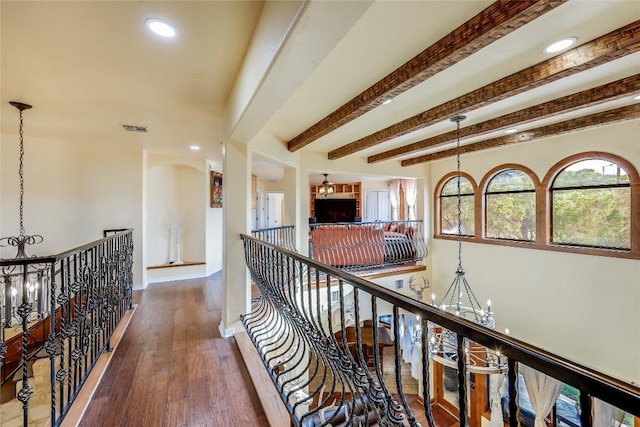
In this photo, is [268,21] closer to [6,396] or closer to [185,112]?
[185,112]

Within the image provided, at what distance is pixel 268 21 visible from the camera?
4.78 feet

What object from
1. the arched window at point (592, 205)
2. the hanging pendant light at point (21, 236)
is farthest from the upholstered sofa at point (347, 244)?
the hanging pendant light at point (21, 236)

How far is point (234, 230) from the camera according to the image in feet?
10.0

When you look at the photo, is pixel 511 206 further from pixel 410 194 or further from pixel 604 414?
pixel 604 414

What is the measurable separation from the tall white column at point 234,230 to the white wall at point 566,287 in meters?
3.87

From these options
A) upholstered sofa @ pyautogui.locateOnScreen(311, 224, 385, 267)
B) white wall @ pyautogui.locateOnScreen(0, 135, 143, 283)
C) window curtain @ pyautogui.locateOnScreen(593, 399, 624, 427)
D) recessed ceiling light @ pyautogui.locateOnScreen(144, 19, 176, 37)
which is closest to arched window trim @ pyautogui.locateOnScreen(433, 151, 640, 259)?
upholstered sofa @ pyautogui.locateOnScreen(311, 224, 385, 267)

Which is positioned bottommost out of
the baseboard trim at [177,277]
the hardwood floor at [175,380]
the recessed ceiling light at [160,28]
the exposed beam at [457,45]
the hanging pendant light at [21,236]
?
the hardwood floor at [175,380]

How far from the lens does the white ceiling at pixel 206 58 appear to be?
5.21ft

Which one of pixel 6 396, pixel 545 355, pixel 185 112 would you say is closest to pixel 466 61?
pixel 545 355

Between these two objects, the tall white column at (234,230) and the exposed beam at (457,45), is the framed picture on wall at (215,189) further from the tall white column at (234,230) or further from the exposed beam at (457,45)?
the exposed beam at (457,45)

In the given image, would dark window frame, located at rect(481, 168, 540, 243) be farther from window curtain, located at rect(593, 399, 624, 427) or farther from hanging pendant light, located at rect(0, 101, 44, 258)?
hanging pendant light, located at rect(0, 101, 44, 258)

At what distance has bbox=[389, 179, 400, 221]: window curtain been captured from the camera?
909 centimetres

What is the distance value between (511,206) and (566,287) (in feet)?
5.11

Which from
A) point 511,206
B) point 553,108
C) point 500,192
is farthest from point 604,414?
point 500,192
